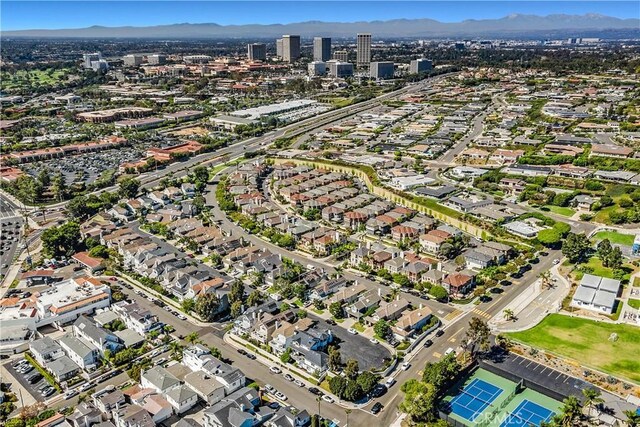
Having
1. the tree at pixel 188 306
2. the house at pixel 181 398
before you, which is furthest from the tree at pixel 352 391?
the tree at pixel 188 306

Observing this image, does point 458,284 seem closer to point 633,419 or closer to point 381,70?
point 633,419

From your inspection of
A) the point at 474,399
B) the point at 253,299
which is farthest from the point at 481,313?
the point at 253,299

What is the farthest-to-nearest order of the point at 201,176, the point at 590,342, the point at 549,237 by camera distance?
the point at 201,176 → the point at 549,237 → the point at 590,342

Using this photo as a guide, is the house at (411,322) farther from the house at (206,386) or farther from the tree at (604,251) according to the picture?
the tree at (604,251)

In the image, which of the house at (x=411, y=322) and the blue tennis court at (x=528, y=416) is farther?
the house at (x=411, y=322)

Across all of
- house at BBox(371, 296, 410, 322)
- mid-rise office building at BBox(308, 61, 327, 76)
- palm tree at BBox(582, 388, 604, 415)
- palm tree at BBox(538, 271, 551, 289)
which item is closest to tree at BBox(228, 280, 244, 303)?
house at BBox(371, 296, 410, 322)

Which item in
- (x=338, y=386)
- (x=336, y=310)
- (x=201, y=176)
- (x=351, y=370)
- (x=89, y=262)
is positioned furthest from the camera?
(x=201, y=176)

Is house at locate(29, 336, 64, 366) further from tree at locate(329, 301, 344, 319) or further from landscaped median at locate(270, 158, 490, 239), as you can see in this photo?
landscaped median at locate(270, 158, 490, 239)
